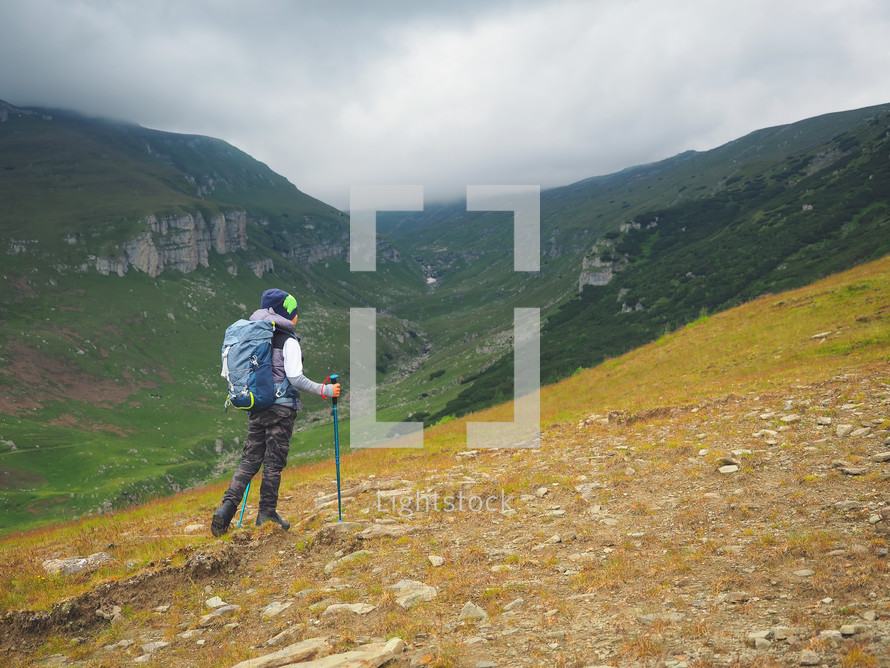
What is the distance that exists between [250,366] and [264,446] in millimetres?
1614

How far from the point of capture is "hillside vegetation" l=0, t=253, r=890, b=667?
5078mm

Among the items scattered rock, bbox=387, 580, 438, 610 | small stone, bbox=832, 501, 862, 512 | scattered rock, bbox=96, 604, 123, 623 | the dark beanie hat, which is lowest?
scattered rock, bbox=96, 604, 123, 623

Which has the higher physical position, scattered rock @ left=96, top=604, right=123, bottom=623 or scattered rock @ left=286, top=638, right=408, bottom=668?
scattered rock @ left=286, top=638, right=408, bottom=668

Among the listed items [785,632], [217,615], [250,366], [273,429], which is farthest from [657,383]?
[217,615]

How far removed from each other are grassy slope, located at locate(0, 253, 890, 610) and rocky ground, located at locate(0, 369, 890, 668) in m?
1.12

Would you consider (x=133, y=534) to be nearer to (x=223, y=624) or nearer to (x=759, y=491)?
(x=223, y=624)

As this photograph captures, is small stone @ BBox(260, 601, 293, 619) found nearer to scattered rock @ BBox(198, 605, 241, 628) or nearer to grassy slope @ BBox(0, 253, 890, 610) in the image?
scattered rock @ BBox(198, 605, 241, 628)

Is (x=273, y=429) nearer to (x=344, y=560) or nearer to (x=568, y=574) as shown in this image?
(x=344, y=560)

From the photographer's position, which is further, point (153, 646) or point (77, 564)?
point (77, 564)

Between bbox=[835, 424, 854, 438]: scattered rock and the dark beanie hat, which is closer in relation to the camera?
bbox=[835, 424, 854, 438]: scattered rock

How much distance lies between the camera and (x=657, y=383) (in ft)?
72.4

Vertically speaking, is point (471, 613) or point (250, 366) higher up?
point (250, 366)

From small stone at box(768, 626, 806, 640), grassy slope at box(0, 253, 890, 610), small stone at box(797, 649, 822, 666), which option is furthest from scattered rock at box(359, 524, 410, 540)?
small stone at box(797, 649, 822, 666)

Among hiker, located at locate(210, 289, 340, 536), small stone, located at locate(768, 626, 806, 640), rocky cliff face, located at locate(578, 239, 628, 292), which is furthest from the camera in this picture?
rocky cliff face, located at locate(578, 239, 628, 292)
